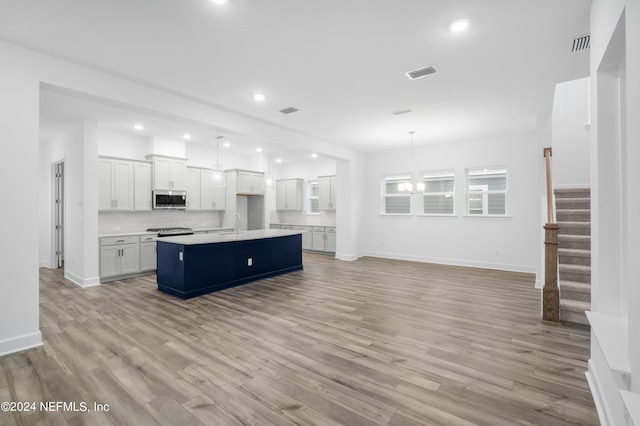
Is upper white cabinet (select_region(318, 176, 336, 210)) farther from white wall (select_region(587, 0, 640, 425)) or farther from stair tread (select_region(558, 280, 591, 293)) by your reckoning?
white wall (select_region(587, 0, 640, 425))

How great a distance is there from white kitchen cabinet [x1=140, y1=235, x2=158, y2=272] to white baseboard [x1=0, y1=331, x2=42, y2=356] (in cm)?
320

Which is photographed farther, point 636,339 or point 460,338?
point 460,338

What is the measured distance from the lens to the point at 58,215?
6.68 m

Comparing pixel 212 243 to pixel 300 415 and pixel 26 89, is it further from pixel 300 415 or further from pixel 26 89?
pixel 300 415

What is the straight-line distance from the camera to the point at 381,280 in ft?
18.6

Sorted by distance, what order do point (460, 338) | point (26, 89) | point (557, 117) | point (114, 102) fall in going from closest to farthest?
point (26, 89), point (460, 338), point (114, 102), point (557, 117)

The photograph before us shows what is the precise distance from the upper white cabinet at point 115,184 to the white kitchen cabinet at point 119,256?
71 cm

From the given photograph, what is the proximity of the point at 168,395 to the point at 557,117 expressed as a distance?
8.09 meters

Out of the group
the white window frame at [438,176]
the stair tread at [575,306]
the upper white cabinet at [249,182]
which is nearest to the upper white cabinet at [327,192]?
the upper white cabinet at [249,182]

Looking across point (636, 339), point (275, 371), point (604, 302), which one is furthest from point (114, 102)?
point (604, 302)

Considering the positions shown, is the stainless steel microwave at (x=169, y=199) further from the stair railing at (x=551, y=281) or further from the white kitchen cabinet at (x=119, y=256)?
the stair railing at (x=551, y=281)

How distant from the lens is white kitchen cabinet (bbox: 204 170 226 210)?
741cm

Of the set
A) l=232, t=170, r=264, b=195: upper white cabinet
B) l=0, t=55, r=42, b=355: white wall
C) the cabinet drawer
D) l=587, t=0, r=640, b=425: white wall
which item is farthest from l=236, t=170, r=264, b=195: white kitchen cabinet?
l=587, t=0, r=640, b=425: white wall

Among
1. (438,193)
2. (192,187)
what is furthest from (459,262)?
(192,187)
